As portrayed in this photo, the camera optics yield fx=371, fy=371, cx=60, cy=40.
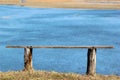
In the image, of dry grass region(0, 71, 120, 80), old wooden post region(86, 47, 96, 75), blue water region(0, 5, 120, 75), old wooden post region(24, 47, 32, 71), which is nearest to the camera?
dry grass region(0, 71, 120, 80)

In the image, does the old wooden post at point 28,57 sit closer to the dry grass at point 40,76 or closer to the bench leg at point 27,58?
the bench leg at point 27,58

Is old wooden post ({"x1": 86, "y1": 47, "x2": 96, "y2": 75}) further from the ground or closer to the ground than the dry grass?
further from the ground

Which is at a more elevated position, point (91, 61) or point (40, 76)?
point (91, 61)

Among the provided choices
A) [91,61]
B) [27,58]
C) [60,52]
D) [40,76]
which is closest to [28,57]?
[27,58]

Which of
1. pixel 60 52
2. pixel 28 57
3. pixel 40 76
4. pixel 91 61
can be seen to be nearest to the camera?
pixel 40 76

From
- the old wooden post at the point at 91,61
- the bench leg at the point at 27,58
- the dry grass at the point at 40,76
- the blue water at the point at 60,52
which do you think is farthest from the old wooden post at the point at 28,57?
the blue water at the point at 60,52

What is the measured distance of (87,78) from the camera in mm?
12664

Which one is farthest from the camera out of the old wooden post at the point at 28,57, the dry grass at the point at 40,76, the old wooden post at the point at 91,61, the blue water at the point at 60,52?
the blue water at the point at 60,52

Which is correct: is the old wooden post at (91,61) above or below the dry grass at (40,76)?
above

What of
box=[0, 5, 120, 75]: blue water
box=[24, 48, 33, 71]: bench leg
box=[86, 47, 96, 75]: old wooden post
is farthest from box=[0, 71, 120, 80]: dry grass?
box=[0, 5, 120, 75]: blue water

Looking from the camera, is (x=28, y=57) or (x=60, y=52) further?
(x=60, y=52)

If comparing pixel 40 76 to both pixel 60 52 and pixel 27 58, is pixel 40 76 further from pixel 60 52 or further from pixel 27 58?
pixel 60 52

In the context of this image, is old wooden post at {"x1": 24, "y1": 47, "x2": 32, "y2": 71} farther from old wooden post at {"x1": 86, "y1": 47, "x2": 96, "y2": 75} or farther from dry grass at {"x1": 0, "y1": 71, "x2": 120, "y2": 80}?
old wooden post at {"x1": 86, "y1": 47, "x2": 96, "y2": 75}

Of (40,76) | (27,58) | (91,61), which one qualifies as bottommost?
(40,76)
